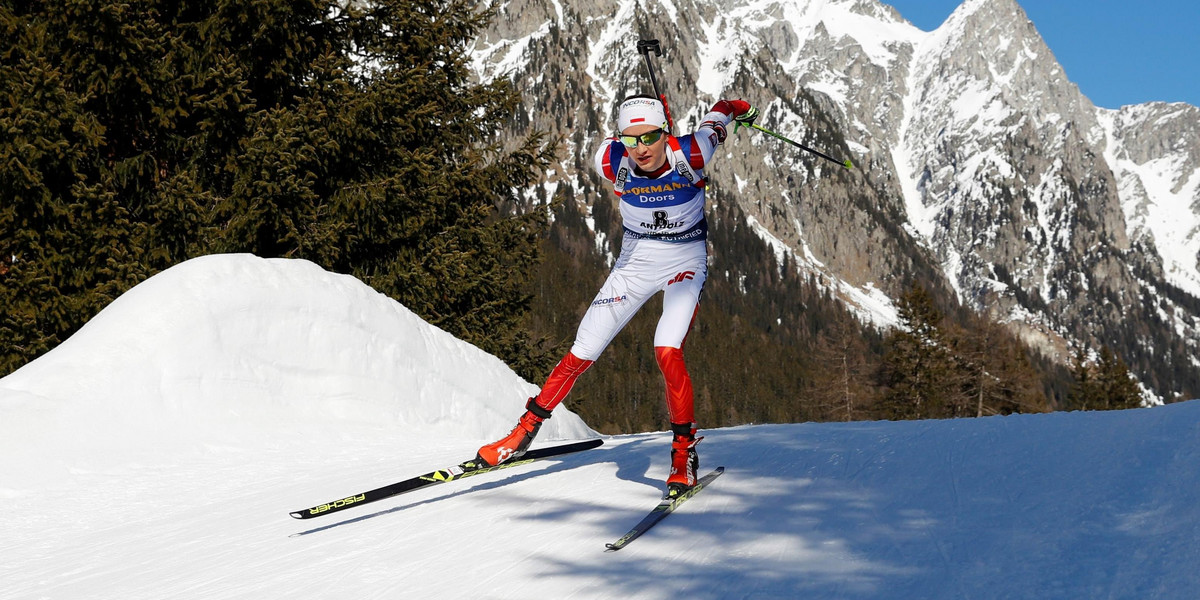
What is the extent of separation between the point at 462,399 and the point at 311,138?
5.96m

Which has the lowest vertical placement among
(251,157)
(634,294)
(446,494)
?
(446,494)

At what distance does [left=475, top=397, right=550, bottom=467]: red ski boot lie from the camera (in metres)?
5.66

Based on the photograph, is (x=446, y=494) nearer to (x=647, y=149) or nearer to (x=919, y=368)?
(x=647, y=149)

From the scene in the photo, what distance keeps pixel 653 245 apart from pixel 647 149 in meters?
0.63

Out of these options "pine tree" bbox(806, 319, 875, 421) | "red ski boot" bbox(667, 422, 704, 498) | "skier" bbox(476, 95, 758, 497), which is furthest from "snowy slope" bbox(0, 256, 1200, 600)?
"pine tree" bbox(806, 319, 875, 421)

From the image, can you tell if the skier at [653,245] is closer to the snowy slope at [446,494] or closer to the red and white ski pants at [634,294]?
the red and white ski pants at [634,294]

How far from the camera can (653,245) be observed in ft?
19.2

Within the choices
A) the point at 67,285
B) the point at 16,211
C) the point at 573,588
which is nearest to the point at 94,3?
the point at 16,211

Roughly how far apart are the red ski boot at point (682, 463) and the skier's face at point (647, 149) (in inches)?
63.4

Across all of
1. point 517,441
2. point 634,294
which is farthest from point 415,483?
point 634,294

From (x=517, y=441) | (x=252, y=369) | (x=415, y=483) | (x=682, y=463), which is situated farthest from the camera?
(x=252, y=369)

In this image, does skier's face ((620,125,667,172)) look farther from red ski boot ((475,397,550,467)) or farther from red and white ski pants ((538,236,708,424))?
red ski boot ((475,397,550,467))

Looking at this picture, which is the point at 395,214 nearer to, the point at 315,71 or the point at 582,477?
the point at 315,71

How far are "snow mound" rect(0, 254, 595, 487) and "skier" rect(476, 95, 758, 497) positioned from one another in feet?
10.5
